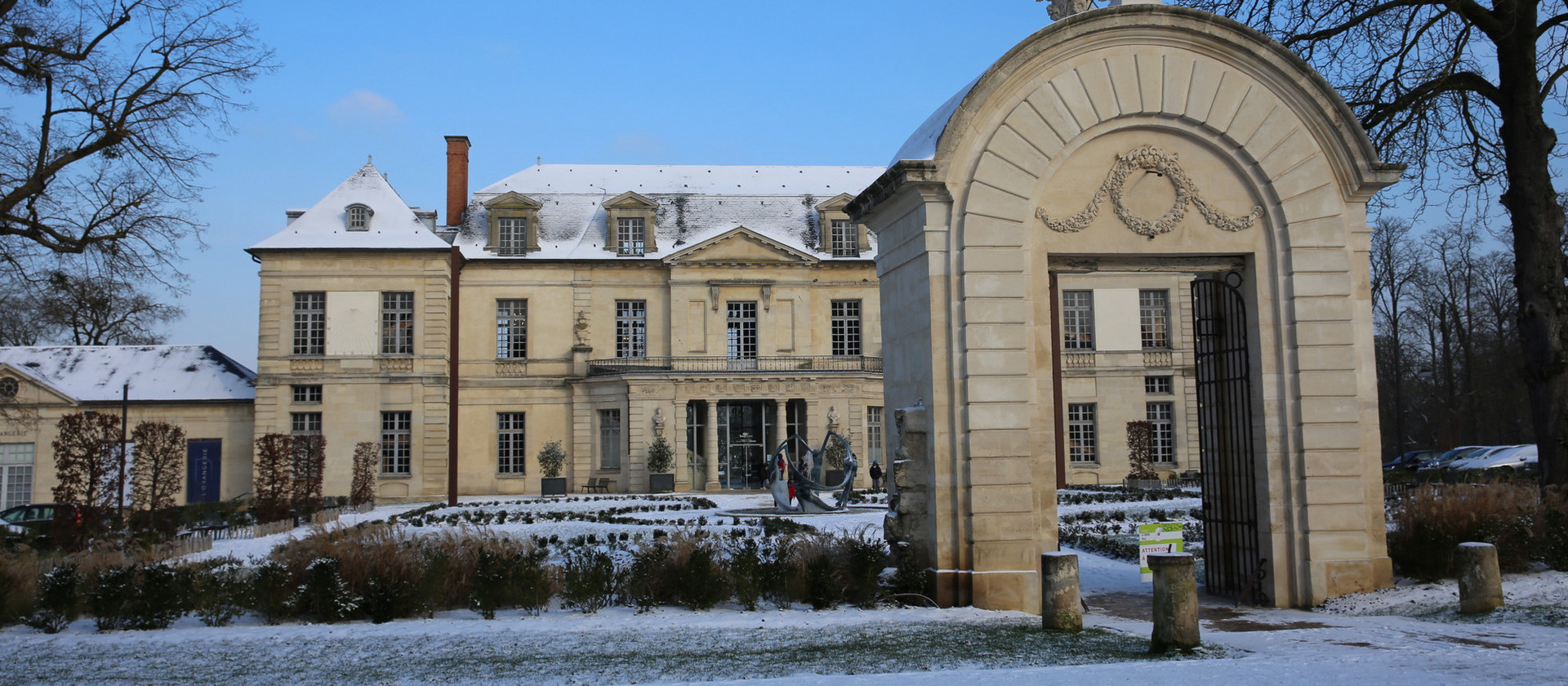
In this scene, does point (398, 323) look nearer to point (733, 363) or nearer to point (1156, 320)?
point (733, 363)

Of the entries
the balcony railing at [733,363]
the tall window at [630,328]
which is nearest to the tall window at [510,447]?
the balcony railing at [733,363]

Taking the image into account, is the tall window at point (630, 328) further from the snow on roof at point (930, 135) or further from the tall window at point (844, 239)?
the snow on roof at point (930, 135)

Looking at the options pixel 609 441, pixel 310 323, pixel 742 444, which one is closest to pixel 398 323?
pixel 310 323

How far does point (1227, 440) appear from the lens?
10852 mm

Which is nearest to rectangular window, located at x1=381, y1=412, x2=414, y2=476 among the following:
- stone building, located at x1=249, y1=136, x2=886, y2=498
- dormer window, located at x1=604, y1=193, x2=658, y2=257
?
stone building, located at x1=249, y1=136, x2=886, y2=498

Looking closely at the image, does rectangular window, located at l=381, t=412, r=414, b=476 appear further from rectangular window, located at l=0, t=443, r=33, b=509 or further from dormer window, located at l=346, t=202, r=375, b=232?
rectangular window, located at l=0, t=443, r=33, b=509

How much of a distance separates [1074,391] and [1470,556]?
26.4 metres

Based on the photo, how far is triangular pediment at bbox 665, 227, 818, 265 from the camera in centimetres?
3559

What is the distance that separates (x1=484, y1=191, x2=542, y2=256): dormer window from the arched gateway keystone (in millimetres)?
27596

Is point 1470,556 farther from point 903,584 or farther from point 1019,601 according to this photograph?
point 903,584

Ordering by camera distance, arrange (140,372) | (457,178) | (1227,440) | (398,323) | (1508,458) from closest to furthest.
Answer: (1227,440)
(1508,458)
(140,372)
(398,323)
(457,178)

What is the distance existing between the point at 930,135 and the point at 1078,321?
26422 millimetres

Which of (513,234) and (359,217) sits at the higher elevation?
(359,217)

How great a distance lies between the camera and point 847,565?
391 inches
